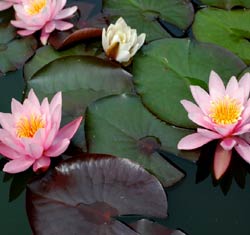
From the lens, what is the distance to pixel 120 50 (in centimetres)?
198

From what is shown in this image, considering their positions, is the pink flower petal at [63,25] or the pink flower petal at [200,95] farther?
the pink flower petal at [63,25]

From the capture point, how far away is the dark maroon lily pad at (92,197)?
5.23ft

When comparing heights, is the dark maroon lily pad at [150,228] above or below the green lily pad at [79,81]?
below

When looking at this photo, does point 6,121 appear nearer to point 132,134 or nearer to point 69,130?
point 69,130

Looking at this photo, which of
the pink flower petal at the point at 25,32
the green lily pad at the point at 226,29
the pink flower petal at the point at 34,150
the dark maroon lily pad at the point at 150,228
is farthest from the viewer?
the pink flower petal at the point at 25,32

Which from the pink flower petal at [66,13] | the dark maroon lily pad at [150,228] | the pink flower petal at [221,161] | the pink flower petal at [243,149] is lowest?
the dark maroon lily pad at [150,228]

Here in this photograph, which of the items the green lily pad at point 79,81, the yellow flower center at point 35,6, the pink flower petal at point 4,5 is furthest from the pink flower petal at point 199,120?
Result: the pink flower petal at point 4,5

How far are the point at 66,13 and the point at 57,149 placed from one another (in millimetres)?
672

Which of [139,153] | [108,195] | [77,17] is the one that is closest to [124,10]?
[77,17]

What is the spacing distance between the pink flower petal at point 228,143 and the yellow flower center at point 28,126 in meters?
0.56

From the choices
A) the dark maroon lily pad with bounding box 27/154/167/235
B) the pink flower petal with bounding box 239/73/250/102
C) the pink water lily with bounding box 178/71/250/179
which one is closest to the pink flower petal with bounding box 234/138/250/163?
the pink water lily with bounding box 178/71/250/179

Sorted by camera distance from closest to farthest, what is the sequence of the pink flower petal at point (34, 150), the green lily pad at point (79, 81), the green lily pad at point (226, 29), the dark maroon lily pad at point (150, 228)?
1. the dark maroon lily pad at point (150, 228)
2. the pink flower petal at point (34, 150)
3. the green lily pad at point (79, 81)
4. the green lily pad at point (226, 29)

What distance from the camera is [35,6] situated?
2.12 meters

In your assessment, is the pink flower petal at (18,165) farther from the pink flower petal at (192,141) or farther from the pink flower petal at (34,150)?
the pink flower petal at (192,141)
